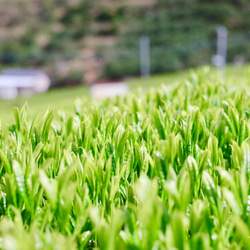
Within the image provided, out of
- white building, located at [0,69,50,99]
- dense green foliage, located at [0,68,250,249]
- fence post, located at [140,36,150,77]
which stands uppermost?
dense green foliage, located at [0,68,250,249]

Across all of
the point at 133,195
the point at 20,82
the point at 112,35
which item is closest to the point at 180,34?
the point at 112,35

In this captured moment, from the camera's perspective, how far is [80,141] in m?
1.24

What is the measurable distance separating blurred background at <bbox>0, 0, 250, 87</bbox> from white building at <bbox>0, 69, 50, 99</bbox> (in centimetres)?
378

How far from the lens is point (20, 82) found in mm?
54906

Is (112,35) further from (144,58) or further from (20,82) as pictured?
(20,82)

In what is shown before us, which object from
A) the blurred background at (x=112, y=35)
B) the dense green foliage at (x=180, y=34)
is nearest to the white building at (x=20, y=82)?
the blurred background at (x=112, y=35)

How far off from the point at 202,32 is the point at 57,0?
32.4 metres

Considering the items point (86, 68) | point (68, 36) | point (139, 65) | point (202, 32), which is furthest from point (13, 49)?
point (202, 32)

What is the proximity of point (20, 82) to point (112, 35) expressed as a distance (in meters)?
24.9

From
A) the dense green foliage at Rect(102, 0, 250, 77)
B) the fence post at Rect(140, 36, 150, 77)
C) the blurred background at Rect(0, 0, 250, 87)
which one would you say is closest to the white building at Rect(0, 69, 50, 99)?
the blurred background at Rect(0, 0, 250, 87)

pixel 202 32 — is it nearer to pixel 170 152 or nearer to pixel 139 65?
pixel 139 65

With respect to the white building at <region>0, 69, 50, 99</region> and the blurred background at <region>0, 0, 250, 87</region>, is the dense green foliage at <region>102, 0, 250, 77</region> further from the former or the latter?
the white building at <region>0, 69, 50, 99</region>

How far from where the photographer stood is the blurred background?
55.3m

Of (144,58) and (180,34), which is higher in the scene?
(180,34)
